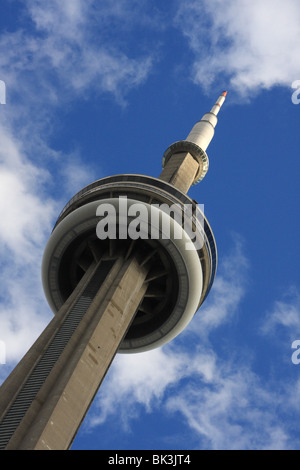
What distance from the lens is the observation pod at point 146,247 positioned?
3488 cm

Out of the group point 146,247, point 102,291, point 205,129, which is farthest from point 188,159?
point 102,291

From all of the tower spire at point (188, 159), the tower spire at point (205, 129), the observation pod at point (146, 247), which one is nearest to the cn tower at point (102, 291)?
the observation pod at point (146, 247)

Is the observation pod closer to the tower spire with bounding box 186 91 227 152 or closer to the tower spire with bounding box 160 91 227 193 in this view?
the tower spire with bounding box 160 91 227 193


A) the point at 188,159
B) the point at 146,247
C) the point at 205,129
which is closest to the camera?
the point at 146,247

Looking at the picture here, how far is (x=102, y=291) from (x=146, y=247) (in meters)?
5.70

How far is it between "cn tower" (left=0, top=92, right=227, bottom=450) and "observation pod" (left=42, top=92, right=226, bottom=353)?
0.08m

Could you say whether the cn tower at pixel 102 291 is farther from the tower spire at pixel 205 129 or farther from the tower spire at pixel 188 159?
the tower spire at pixel 205 129

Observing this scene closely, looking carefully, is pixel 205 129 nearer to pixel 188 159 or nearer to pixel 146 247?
pixel 188 159

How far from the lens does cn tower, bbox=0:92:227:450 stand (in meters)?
24.7

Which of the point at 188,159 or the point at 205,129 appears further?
the point at 205,129

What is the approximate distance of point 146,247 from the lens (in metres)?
36.2

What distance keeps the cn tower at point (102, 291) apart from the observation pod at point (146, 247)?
77 mm

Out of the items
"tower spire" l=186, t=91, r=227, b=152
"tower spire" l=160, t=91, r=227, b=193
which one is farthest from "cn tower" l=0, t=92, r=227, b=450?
"tower spire" l=186, t=91, r=227, b=152
